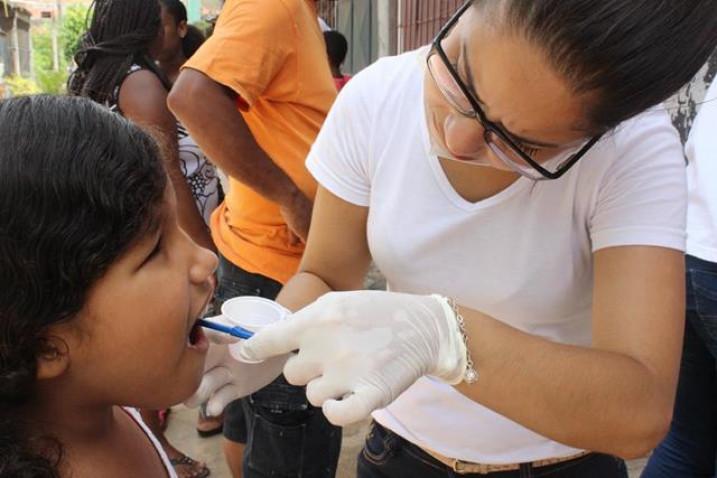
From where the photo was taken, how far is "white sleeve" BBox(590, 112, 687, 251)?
3.24 ft

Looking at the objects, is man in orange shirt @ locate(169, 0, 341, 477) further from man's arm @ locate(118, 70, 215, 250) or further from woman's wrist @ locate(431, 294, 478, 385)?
woman's wrist @ locate(431, 294, 478, 385)

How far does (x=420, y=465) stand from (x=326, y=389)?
44 cm

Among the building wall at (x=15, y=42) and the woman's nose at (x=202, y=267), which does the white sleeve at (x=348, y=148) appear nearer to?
the woman's nose at (x=202, y=267)

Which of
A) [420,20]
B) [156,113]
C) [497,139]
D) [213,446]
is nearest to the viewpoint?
[497,139]

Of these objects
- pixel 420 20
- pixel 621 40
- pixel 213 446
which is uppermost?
pixel 621 40

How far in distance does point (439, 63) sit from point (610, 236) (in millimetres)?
377

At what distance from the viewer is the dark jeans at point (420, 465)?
1.20m

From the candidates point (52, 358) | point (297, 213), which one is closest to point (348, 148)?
point (52, 358)

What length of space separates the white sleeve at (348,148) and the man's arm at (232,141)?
2.21 ft

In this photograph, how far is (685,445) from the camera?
194 cm

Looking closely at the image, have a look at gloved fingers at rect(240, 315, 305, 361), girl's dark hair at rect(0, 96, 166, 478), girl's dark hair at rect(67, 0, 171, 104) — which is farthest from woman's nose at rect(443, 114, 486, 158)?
girl's dark hair at rect(67, 0, 171, 104)

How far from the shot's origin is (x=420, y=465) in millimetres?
1260

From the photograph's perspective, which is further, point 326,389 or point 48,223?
point 326,389

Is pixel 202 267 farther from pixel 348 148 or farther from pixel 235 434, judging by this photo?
pixel 235 434
